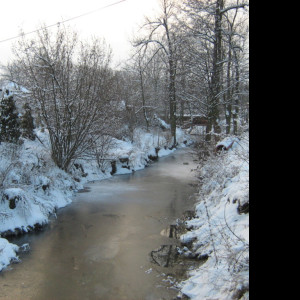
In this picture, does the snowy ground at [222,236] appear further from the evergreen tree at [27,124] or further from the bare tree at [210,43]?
the evergreen tree at [27,124]

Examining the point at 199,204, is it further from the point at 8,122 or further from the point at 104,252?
the point at 8,122

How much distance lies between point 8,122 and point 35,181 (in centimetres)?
361

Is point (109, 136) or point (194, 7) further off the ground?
point (194, 7)

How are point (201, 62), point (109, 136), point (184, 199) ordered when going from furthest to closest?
1. point (109, 136)
2. point (201, 62)
3. point (184, 199)

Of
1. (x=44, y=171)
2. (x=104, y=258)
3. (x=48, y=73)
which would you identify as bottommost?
(x=104, y=258)

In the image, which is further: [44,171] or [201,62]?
[201,62]

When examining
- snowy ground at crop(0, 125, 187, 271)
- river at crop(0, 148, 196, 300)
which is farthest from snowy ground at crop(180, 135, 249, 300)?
snowy ground at crop(0, 125, 187, 271)

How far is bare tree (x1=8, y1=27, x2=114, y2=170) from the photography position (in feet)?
41.1

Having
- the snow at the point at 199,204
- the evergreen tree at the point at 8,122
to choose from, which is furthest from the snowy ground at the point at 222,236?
the evergreen tree at the point at 8,122

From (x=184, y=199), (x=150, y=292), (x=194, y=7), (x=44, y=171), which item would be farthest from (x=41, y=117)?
(x=150, y=292)
